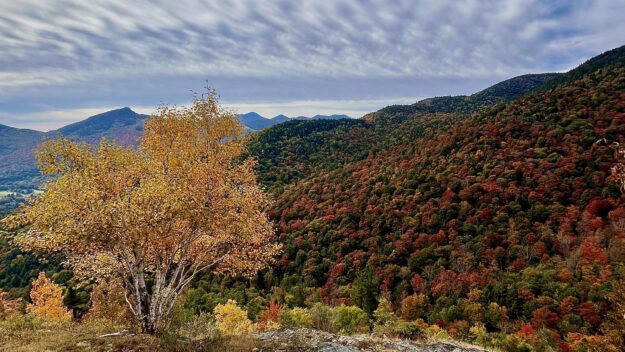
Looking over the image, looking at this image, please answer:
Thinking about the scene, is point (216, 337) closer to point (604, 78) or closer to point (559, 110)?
point (559, 110)

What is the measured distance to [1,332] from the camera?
1828 centimetres

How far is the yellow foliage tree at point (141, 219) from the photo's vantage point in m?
15.6

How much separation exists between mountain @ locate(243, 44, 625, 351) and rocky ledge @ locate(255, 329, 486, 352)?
51.4 metres

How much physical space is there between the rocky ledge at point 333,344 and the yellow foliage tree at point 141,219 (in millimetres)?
4483

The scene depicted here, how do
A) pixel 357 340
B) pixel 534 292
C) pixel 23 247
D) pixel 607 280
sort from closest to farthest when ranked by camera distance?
pixel 23 247 < pixel 357 340 < pixel 607 280 < pixel 534 292

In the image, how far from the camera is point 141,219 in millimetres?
16281

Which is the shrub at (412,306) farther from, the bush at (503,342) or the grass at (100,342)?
the grass at (100,342)

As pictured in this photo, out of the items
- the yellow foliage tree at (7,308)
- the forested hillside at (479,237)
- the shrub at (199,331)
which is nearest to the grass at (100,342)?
the shrub at (199,331)

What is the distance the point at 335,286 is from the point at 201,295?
3920 cm

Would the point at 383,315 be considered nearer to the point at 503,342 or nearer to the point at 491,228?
the point at 503,342

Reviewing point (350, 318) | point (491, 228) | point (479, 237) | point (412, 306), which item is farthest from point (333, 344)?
point (491, 228)

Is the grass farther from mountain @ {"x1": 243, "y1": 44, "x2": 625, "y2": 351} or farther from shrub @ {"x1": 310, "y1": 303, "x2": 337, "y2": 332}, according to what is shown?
mountain @ {"x1": 243, "y1": 44, "x2": 625, "y2": 351}

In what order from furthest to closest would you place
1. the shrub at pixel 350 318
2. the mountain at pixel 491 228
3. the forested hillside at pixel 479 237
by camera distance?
the mountain at pixel 491 228 < the forested hillside at pixel 479 237 < the shrub at pixel 350 318

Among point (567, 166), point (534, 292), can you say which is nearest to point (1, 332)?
point (534, 292)
